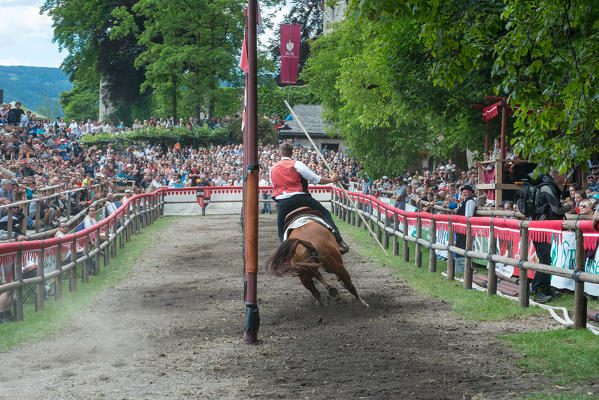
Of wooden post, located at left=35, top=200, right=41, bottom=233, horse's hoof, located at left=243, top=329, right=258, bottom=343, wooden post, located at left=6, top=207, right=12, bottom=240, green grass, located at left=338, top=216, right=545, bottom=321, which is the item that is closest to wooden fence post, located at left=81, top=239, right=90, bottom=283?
wooden post, located at left=6, top=207, right=12, bottom=240

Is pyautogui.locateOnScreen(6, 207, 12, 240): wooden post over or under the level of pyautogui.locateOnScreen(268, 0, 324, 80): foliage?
under

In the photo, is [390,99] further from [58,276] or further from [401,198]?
[58,276]

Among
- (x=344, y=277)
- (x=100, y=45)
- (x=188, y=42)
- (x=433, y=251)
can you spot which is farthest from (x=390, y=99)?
(x=100, y=45)

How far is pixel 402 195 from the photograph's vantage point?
2223 centimetres

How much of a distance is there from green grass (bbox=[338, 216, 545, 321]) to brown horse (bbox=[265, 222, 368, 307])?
4.88 feet

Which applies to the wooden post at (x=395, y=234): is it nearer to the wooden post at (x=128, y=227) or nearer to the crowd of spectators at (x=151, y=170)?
the crowd of spectators at (x=151, y=170)

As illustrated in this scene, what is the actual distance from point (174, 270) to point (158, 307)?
14.4ft

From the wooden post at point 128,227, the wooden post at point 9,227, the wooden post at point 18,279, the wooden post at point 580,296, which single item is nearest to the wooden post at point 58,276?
the wooden post at point 18,279

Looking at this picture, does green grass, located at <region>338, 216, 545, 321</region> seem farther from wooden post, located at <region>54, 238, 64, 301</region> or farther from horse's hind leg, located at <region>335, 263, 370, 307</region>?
wooden post, located at <region>54, 238, 64, 301</region>

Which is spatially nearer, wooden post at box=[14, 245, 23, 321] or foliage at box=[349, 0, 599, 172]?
foliage at box=[349, 0, 599, 172]

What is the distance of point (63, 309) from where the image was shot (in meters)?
10.9

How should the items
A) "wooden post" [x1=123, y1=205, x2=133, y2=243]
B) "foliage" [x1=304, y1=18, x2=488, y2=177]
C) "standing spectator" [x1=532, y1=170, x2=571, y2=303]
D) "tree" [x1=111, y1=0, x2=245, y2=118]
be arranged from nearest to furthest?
1. "standing spectator" [x1=532, y1=170, x2=571, y2=303]
2. "foliage" [x1=304, y1=18, x2=488, y2=177]
3. "wooden post" [x1=123, y1=205, x2=133, y2=243]
4. "tree" [x1=111, y1=0, x2=245, y2=118]

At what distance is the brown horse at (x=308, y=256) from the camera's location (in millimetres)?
9703

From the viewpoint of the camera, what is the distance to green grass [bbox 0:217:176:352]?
8.99m
